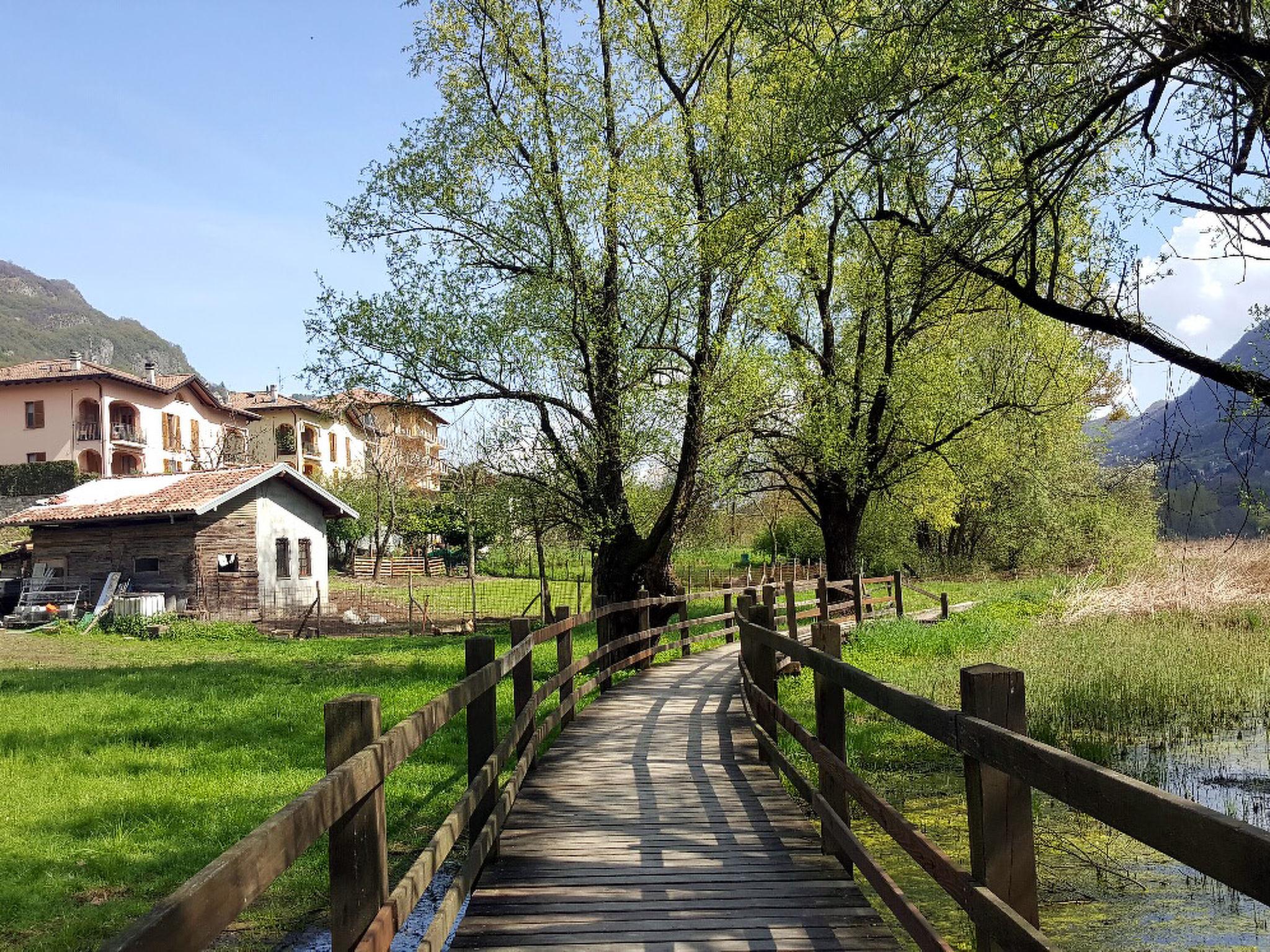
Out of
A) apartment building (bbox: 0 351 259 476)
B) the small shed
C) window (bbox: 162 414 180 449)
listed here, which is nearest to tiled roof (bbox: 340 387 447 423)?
the small shed

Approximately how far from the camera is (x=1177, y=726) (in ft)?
39.6

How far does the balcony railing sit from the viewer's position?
53.1 m

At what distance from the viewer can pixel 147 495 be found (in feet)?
102

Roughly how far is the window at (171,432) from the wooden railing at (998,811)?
5816cm

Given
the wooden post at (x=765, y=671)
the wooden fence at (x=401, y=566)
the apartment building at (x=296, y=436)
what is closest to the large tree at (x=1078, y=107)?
the wooden post at (x=765, y=671)

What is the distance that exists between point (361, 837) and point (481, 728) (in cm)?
238

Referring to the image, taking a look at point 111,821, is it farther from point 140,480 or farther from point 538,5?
point 140,480

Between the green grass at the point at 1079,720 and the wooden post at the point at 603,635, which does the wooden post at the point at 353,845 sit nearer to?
the green grass at the point at 1079,720

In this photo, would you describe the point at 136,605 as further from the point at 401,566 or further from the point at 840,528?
the point at 401,566

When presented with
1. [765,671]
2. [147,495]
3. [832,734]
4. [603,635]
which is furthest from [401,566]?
[832,734]

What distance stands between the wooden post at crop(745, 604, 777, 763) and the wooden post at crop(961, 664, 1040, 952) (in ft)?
14.7

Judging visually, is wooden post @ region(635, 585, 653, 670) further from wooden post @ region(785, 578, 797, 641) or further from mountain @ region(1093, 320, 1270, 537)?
mountain @ region(1093, 320, 1270, 537)

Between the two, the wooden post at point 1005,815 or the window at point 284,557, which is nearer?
the wooden post at point 1005,815

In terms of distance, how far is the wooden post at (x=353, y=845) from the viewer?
291cm
